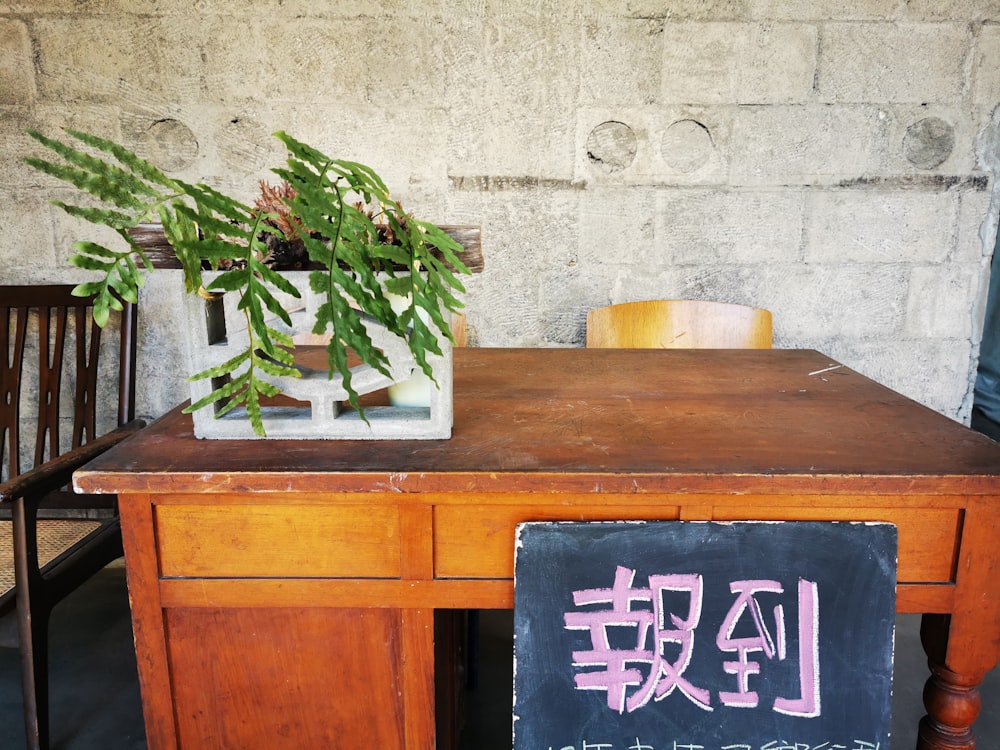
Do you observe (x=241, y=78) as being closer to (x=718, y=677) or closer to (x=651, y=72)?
(x=651, y=72)

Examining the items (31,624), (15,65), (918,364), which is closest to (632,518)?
(31,624)

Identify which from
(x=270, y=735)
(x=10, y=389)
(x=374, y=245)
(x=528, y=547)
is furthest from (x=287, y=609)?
(x=10, y=389)

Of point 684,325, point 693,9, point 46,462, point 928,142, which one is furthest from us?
point 928,142

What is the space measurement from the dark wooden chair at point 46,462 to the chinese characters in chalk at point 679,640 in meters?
1.02

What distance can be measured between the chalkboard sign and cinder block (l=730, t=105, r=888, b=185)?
1.71 m

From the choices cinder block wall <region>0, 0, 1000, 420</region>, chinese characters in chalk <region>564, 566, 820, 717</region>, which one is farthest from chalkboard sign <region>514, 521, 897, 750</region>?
cinder block wall <region>0, 0, 1000, 420</region>

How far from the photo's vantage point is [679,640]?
0.92 meters

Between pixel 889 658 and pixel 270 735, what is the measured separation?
2.92ft

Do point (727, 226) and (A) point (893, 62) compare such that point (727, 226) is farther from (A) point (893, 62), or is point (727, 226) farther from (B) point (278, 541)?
(B) point (278, 541)

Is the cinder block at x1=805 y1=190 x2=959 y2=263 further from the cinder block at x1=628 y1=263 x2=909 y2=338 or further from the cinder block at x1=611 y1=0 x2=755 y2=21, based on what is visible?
the cinder block at x1=611 y1=0 x2=755 y2=21

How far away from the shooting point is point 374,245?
2.81 feet

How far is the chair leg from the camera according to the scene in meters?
1.21

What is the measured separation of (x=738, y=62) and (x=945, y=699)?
1954 millimetres

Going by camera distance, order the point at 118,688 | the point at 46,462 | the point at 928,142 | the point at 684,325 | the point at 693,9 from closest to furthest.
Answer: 1. the point at 46,462
2. the point at 118,688
3. the point at 684,325
4. the point at 693,9
5. the point at 928,142
